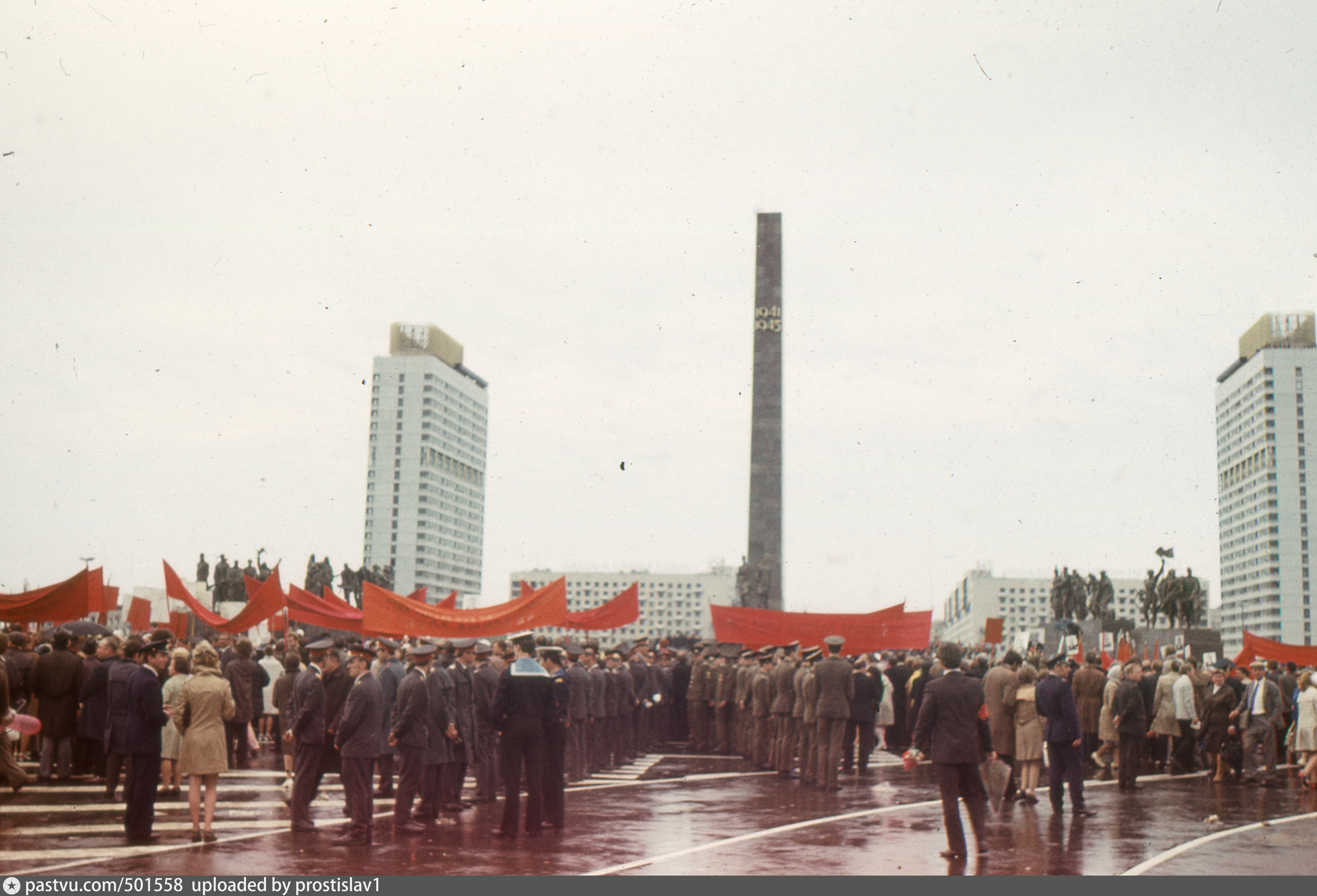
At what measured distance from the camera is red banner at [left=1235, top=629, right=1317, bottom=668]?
25.0m

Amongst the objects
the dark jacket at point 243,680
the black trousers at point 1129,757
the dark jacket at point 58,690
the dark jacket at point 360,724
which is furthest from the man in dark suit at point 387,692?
the black trousers at point 1129,757

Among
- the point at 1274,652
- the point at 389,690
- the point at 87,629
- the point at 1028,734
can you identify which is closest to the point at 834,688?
the point at 1028,734

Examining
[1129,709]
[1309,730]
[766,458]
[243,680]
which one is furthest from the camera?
[766,458]

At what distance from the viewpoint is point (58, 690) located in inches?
591

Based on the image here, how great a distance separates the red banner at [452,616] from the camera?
1695cm

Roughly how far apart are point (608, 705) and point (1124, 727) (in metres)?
6.87

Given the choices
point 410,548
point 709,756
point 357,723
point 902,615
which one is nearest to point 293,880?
point 357,723

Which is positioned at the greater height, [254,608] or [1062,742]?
[254,608]

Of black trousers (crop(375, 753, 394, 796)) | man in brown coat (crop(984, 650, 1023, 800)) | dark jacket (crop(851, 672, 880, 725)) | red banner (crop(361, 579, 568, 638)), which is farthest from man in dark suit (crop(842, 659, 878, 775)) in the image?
black trousers (crop(375, 753, 394, 796))

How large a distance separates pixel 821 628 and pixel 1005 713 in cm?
842

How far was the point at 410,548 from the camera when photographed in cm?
17325

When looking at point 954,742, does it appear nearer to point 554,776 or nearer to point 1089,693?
point 554,776

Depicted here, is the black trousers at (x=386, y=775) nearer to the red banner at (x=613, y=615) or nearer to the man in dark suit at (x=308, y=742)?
the man in dark suit at (x=308, y=742)

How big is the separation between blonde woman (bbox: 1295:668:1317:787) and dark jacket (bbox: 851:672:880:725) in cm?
559
